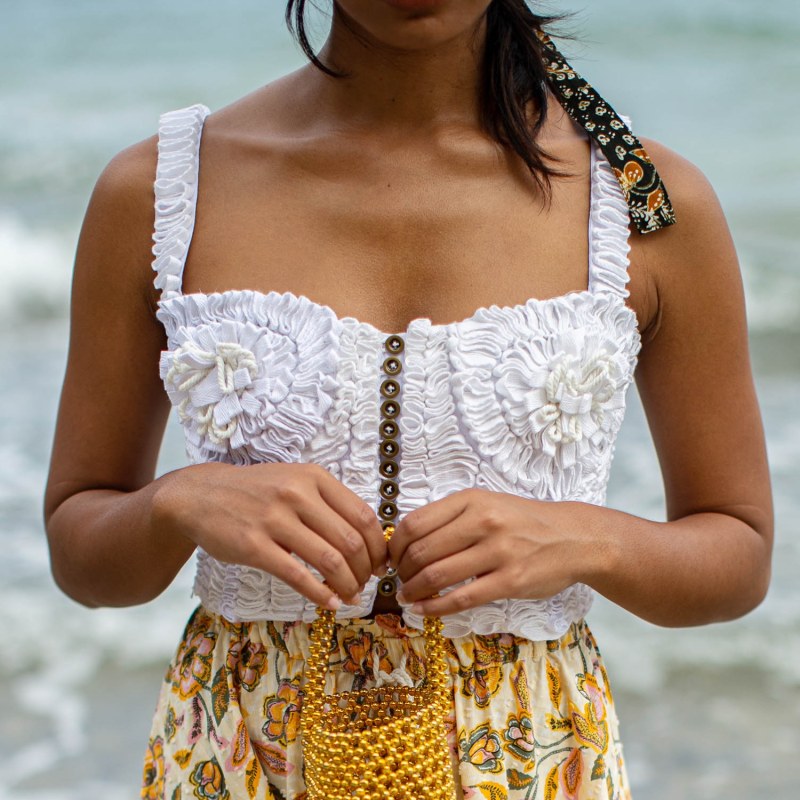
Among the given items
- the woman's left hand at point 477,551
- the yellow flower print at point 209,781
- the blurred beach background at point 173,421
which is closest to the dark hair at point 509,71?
the blurred beach background at point 173,421

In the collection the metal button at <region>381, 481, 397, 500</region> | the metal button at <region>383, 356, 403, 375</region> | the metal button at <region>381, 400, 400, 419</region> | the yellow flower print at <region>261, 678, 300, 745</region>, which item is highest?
the metal button at <region>383, 356, 403, 375</region>

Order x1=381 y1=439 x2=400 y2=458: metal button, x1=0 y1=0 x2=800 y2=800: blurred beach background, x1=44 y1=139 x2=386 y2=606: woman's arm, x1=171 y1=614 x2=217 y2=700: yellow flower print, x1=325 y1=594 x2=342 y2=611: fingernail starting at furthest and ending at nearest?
1. x1=0 y1=0 x2=800 y2=800: blurred beach background
2. x1=171 y1=614 x2=217 y2=700: yellow flower print
3. x1=381 y1=439 x2=400 y2=458: metal button
4. x1=44 y1=139 x2=386 y2=606: woman's arm
5. x1=325 y1=594 x2=342 y2=611: fingernail

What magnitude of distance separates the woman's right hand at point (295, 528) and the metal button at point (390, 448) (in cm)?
16

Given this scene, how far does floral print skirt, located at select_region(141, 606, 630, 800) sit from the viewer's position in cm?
146

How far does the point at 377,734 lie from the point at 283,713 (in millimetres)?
240

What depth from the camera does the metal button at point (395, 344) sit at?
145cm

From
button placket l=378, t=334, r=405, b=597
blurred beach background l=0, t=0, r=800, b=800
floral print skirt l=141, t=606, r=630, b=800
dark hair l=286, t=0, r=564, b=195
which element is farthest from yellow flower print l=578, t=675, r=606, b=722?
blurred beach background l=0, t=0, r=800, b=800

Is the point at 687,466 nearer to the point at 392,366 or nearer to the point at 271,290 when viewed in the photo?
the point at 392,366

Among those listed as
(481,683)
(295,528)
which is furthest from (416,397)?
(481,683)

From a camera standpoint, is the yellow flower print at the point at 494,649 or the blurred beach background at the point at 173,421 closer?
the yellow flower print at the point at 494,649

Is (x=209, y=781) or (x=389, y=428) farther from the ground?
(x=389, y=428)

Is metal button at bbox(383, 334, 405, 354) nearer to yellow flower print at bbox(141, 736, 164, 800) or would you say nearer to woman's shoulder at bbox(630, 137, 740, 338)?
woman's shoulder at bbox(630, 137, 740, 338)

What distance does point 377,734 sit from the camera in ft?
4.19

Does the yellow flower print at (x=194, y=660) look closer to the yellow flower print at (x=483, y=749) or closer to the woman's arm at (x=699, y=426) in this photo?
the yellow flower print at (x=483, y=749)
